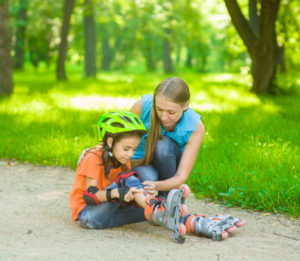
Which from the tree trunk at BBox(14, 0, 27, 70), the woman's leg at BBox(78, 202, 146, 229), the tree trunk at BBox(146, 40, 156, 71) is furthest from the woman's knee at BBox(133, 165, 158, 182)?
the tree trunk at BBox(146, 40, 156, 71)

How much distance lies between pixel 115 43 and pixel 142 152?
37326 mm

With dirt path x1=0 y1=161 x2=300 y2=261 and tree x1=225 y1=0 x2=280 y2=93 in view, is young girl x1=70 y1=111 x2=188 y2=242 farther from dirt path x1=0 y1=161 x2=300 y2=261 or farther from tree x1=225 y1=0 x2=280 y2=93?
tree x1=225 y1=0 x2=280 y2=93

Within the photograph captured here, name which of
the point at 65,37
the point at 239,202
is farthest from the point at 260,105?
the point at 65,37

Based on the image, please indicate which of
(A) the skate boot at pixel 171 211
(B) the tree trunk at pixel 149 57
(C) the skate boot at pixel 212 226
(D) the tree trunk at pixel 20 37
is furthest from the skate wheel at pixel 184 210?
(B) the tree trunk at pixel 149 57

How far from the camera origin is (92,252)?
9.27 ft

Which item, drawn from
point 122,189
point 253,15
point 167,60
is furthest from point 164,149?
point 167,60

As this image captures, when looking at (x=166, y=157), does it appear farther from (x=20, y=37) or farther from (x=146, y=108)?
(x=20, y=37)

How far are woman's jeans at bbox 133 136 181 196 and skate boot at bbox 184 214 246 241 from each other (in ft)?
1.47

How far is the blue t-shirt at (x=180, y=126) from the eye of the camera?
138 inches

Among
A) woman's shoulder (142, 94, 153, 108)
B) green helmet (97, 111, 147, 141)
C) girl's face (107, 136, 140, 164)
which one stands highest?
woman's shoulder (142, 94, 153, 108)

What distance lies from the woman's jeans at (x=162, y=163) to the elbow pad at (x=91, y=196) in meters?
0.50

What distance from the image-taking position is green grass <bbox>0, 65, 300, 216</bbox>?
4.22 m

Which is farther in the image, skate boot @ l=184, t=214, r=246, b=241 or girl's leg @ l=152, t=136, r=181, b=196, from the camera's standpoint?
girl's leg @ l=152, t=136, r=181, b=196

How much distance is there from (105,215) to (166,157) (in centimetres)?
65
